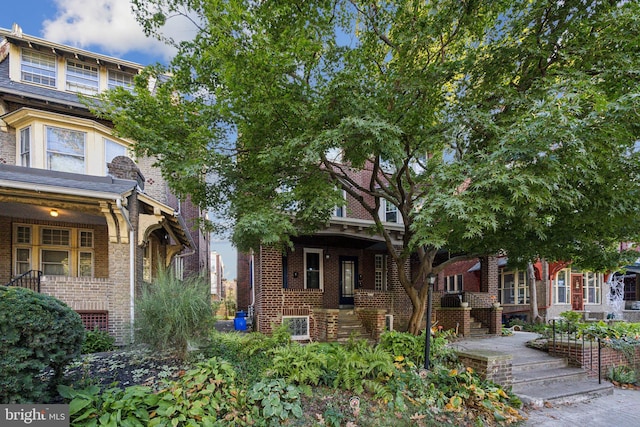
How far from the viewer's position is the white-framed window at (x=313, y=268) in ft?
45.2

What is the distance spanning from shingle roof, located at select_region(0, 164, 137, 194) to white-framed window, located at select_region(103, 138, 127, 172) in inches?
47.9

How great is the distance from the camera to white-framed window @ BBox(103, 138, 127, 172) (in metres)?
11.4

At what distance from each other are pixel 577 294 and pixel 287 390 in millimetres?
21114

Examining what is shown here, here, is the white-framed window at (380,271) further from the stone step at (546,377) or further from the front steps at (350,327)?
the stone step at (546,377)

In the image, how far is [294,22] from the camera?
7047 millimetres

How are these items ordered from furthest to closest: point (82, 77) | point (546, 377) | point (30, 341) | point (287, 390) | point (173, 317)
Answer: point (82, 77) → point (546, 377) → point (173, 317) → point (287, 390) → point (30, 341)

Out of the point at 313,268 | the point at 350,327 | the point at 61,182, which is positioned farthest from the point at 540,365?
the point at 61,182

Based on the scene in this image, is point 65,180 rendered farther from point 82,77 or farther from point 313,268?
point 313,268

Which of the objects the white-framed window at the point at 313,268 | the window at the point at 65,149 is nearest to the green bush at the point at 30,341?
the window at the point at 65,149

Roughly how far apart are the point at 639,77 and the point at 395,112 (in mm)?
3822

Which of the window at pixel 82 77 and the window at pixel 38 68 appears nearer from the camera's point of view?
the window at pixel 38 68

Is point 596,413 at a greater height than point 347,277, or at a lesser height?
lesser

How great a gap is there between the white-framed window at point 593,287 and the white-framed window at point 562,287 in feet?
5.67

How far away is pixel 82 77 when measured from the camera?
1232cm
